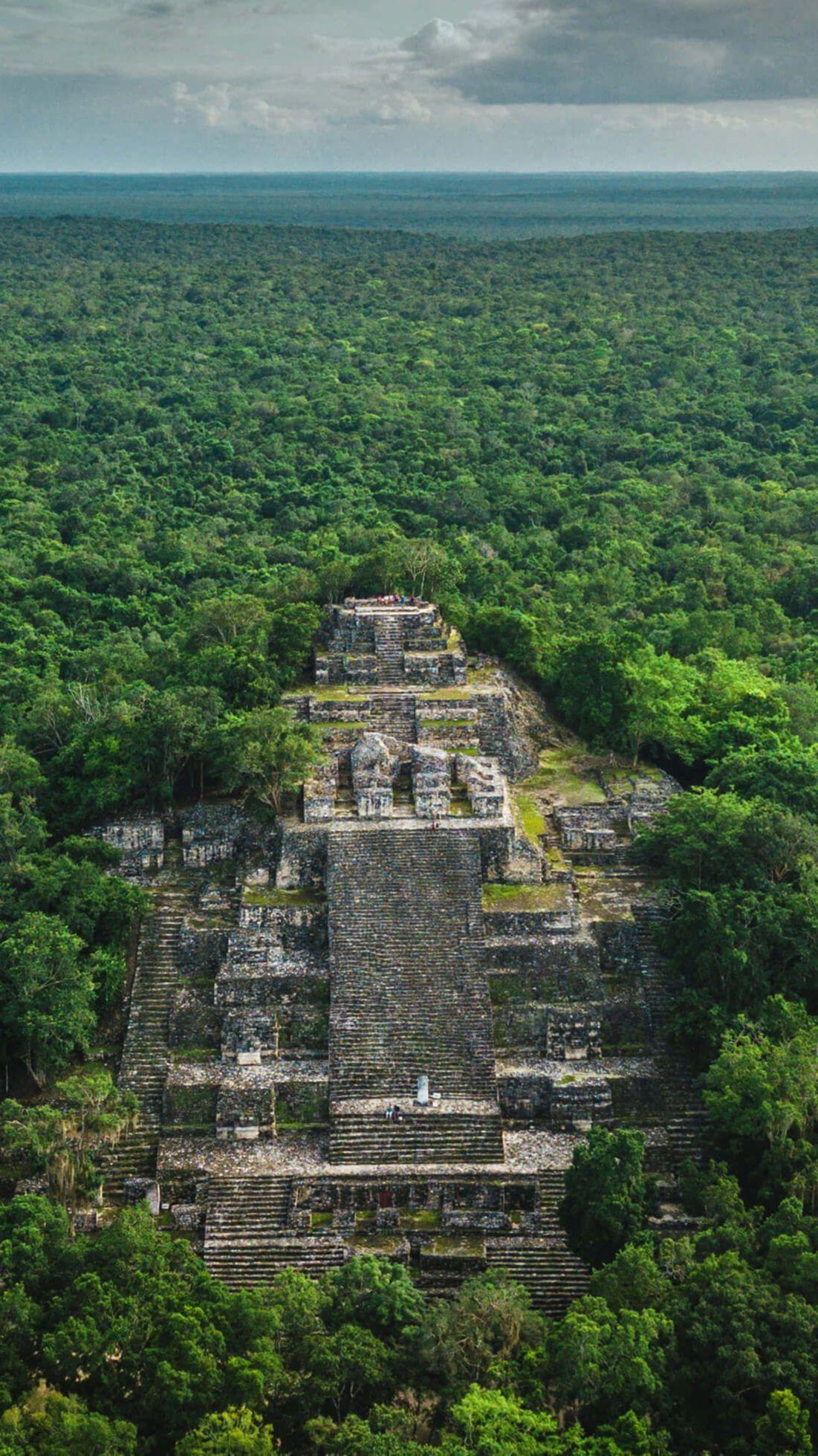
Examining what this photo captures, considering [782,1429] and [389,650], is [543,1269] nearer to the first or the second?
[782,1429]

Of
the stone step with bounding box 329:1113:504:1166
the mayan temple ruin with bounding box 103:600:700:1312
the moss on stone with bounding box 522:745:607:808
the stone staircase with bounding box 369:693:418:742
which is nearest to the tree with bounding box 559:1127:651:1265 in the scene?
the mayan temple ruin with bounding box 103:600:700:1312

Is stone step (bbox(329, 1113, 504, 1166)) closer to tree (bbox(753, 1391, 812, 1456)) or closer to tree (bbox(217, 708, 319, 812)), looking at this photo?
tree (bbox(753, 1391, 812, 1456))

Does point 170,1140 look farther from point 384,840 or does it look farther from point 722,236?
point 722,236

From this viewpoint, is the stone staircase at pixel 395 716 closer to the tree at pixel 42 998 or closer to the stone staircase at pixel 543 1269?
the tree at pixel 42 998

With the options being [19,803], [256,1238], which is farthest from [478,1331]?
[19,803]

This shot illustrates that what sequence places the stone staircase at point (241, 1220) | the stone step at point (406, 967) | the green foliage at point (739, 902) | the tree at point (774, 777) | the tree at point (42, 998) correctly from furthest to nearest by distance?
1. the tree at point (774, 777)
2. the green foliage at point (739, 902)
3. the tree at point (42, 998)
4. the stone step at point (406, 967)
5. the stone staircase at point (241, 1220)

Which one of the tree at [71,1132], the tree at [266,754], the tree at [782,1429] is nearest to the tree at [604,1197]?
the tree at [782,1429]
